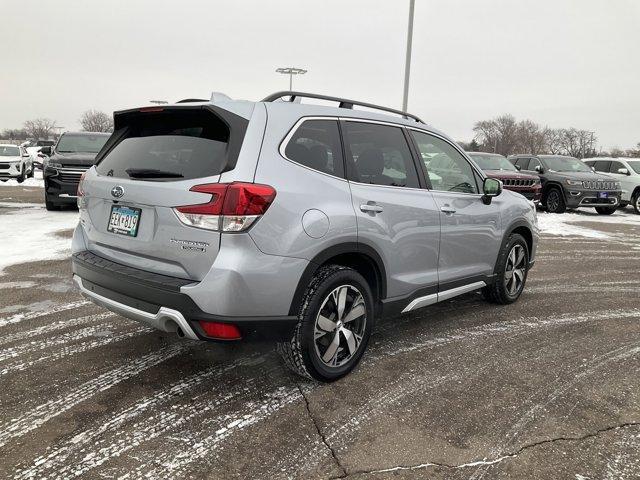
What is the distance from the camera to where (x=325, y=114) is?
3.37m

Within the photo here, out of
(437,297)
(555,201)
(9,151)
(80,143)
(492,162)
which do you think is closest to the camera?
(437,297)

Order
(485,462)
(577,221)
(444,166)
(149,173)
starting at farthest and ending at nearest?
(577,221)
(444,166)
(149,173)
(485,462)

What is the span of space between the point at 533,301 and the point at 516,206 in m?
1.16

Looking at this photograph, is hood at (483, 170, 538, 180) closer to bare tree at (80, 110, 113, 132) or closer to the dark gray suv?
the dark gray suv

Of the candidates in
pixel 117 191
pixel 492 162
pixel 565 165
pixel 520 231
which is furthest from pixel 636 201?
pixel 117 191

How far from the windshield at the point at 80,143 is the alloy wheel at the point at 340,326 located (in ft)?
35.0

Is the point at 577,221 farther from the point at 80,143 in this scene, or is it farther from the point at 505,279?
the point at 80,143

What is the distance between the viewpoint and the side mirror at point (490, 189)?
457cm

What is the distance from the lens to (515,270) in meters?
5.30

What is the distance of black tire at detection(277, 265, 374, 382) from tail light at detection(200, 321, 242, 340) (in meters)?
0.40

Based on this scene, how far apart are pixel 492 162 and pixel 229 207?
48.1 feet

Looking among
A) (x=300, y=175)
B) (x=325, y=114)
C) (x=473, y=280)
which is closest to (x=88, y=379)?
(x=300, y=175)

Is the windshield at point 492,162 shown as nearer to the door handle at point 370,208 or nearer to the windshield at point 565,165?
the windshield at point 565,165

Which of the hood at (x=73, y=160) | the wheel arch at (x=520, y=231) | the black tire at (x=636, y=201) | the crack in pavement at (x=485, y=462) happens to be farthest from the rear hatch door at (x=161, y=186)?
the black tire at (x=636, y=201)
